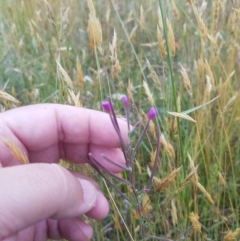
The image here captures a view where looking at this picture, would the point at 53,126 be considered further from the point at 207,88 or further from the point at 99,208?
the point at 207,88

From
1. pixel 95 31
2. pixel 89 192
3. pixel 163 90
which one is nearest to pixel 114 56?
pixel 95 31

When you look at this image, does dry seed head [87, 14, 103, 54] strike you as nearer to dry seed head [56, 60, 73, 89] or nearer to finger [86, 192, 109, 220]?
dry seed head [56, 60, 73, 89]

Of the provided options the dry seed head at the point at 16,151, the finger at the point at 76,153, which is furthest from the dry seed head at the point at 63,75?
the dry seed head at the point at 16,151

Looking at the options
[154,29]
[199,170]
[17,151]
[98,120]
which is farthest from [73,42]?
[17,151]

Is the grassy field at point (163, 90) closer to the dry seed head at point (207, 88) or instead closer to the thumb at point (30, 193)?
the dry seed head at point (207, 88)

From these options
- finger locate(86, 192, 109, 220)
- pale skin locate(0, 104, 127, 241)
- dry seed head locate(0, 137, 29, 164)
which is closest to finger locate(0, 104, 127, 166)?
pale skin locate(0, 104, 127, 241)

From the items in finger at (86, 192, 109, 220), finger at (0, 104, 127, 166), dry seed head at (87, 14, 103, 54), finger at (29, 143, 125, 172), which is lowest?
finger at (86, 192, 109, 220)

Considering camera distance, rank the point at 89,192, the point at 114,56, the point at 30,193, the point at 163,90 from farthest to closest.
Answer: the point at 163,90 → the point at 114,56 → the point at 89,192 → the point at 30,193
